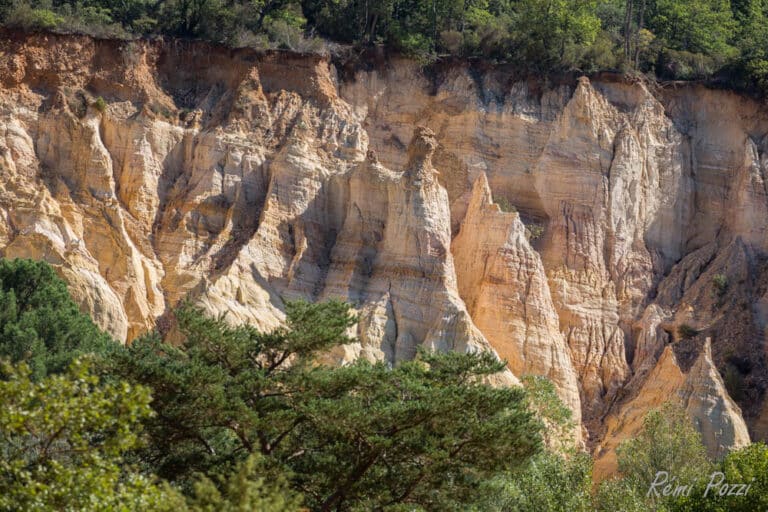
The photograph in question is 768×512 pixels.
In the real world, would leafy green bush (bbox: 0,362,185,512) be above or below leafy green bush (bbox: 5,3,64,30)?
below

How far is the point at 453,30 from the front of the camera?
191 feet

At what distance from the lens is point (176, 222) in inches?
A: 1917

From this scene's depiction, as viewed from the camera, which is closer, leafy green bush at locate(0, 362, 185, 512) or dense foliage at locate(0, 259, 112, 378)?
leafy green bush at locate(0, 362, 185, 512)

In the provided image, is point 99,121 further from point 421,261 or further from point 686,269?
point 686,269

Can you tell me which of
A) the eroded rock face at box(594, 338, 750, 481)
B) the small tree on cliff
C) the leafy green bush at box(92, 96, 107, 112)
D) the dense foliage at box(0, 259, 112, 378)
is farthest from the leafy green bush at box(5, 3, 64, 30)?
the eroded rock face at box(594, 338, 750, 481)

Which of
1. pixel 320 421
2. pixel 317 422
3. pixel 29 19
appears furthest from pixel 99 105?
pixel 320 421

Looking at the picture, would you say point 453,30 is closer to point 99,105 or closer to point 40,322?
point 99,105

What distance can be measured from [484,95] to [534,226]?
5682 millimetres

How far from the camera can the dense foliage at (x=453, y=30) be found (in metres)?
54.1

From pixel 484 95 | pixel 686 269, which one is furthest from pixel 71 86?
pixel 686 269

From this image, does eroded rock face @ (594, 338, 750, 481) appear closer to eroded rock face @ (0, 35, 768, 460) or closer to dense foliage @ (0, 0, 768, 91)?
eroded rock face @ (0, 35, 768, 460)

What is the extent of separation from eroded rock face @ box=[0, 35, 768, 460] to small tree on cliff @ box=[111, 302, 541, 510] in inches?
536

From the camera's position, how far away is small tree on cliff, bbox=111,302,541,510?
92.5ft

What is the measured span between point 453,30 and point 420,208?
13153 millimetres
